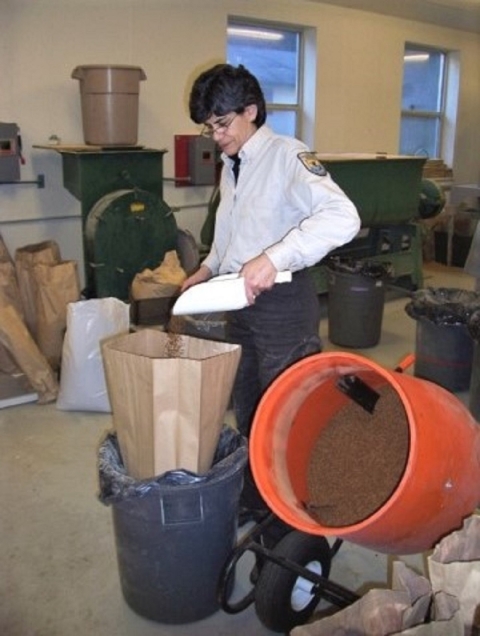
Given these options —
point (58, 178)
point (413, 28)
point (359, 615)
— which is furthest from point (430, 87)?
point (359, 615)

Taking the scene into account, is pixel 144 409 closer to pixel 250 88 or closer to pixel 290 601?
pixel 290 601

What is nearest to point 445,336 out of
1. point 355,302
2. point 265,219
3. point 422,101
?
point 355,302

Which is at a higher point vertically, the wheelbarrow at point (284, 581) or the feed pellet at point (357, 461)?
the feed pellet at point (357, 461)

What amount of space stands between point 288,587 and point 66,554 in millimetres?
805

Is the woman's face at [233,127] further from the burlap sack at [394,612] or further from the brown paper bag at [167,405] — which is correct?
the burlap sack at [394,612]

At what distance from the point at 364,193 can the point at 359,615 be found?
3795mm

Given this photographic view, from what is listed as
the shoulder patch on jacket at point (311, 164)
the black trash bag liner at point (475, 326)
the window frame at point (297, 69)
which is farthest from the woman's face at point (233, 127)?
the window frame at point (297, 69)

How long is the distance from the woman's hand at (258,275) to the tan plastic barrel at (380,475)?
204mm

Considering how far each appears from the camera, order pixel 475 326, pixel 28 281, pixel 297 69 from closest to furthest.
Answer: pixel 475 326 < pixel 28 281 < pixel 297 69

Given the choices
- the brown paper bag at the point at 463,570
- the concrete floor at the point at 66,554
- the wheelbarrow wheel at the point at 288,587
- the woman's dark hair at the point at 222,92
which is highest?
the woman's dark hair at the point at 222,92

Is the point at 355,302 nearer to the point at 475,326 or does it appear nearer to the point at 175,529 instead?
the point at 475,326

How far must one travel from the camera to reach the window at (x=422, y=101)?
6809 millimetres

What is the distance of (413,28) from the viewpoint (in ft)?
20.8

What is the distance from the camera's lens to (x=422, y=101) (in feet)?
23.2
